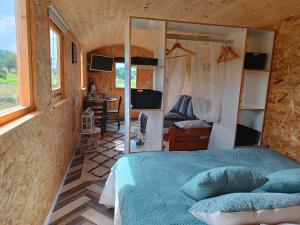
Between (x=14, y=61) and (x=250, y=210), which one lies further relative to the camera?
(x=14, y=61)

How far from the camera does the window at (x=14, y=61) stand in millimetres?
1305

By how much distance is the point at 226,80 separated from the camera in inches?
111

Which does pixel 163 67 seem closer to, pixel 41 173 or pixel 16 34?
pixel 16 34

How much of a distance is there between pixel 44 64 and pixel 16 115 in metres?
0.71

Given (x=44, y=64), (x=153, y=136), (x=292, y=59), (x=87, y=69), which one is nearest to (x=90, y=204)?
(x=153, y=136)

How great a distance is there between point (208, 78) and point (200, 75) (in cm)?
12

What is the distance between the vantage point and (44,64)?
1940 millimetres

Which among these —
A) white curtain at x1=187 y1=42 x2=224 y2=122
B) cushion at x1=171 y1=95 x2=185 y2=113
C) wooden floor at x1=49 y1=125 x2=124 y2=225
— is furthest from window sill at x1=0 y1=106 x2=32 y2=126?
white curtain at x1=187 y1=42 x2=224 y2=122

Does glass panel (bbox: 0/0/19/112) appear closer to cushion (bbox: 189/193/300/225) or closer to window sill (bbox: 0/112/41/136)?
window sill (bbox: 0/112/41/136)

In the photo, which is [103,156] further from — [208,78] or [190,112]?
[208,78]

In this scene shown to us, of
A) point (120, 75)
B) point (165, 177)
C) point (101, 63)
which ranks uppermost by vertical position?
point (101, 63)

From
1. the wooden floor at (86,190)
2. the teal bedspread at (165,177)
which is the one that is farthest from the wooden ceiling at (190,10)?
the wooden floor at (86,190)

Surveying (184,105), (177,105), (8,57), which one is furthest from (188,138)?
(8,57)

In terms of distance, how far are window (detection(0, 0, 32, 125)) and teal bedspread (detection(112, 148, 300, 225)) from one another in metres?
0.89
